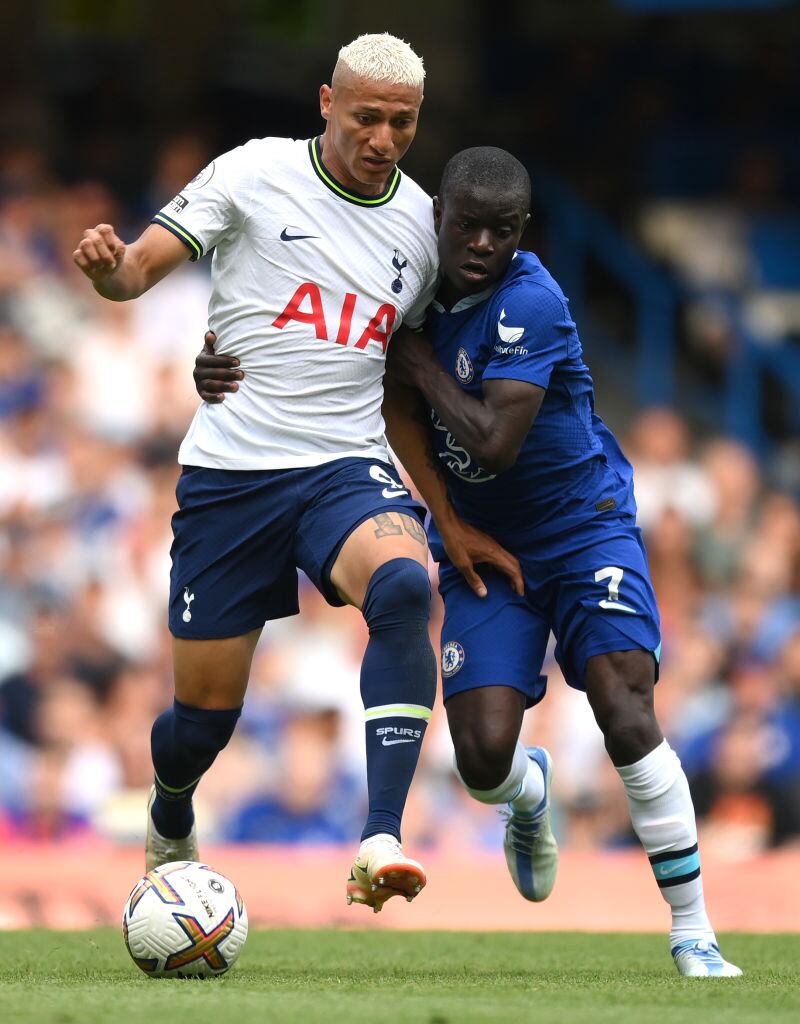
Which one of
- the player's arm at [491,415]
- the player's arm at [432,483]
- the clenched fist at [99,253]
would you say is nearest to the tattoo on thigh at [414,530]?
the player's arm at [491,415]

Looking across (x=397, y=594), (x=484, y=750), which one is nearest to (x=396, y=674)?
(x=397, y=594)

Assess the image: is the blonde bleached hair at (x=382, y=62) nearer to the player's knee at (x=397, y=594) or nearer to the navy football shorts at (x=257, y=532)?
the navy football shorts at (x=257, y=532)

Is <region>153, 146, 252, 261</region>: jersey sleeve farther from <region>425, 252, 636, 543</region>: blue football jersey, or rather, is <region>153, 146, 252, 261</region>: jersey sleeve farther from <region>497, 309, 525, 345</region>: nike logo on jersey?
<region>497, 309, 525, 345</region>: nike logo on jersey

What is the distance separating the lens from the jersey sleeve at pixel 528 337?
5988 millimetres

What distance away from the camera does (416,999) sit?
514 centimetres

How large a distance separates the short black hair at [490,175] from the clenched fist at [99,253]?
1066mm

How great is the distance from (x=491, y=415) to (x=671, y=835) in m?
1.42

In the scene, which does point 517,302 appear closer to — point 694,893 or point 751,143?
point 694,893

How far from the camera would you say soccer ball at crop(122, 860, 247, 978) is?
5578 millimetres

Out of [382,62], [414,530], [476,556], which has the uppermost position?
[382,62]

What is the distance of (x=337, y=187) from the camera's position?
20.0 feet

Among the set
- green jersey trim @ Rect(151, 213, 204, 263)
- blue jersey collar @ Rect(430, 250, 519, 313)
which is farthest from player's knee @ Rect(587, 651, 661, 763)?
green jersey trim @ Rect(151, 213, 204, 263)

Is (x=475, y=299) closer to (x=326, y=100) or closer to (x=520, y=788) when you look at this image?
(x=326, y=100)

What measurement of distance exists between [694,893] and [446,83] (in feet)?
42.7
